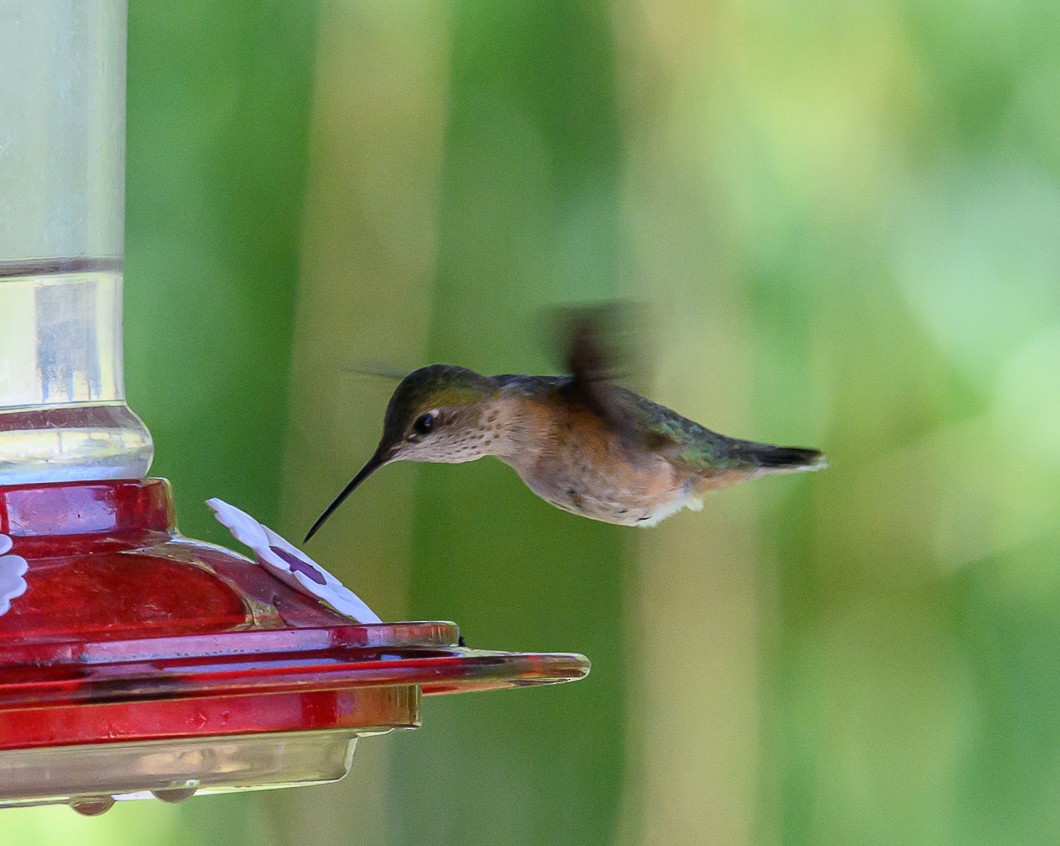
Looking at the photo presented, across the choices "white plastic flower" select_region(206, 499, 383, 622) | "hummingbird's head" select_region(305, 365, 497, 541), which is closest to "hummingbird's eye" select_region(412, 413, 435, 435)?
"hummingbird's head" select_region(305, 365, 497, 541)

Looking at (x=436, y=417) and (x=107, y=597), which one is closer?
(x=107, y=597)

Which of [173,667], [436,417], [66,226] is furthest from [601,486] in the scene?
[173,667]

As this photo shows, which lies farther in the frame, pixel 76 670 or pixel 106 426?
pixel 106 426

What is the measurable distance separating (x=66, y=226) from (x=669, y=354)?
2.68m

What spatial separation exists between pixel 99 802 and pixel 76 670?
396mm

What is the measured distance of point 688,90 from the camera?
5.12m

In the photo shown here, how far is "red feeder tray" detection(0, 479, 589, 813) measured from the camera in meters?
1.31

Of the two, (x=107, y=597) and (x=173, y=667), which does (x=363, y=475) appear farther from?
(x=173, y=667)

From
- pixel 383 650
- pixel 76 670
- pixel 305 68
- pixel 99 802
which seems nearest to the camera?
pixel 76 670

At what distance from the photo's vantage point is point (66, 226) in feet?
7.46

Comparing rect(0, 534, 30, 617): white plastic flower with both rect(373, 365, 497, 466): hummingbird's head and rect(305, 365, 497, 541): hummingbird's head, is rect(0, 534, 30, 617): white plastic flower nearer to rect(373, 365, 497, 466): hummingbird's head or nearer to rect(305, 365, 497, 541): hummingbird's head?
rect(305, 365, 497, 541): hummingbird's head

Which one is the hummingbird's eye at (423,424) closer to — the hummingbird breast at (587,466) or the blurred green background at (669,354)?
the hummingbird breast at (587,466)

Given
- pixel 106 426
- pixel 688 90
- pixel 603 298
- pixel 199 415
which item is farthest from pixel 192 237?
pixel 106 426

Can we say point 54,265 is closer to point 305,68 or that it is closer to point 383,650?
point 383,650
